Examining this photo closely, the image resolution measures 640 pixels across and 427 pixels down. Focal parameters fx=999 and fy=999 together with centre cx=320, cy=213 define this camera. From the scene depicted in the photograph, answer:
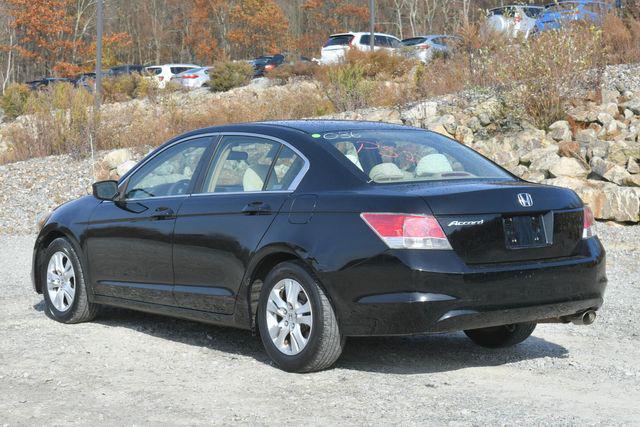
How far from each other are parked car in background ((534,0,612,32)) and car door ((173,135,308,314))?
13.4m

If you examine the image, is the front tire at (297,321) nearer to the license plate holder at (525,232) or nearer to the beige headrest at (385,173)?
the beige headrest at (385,173)

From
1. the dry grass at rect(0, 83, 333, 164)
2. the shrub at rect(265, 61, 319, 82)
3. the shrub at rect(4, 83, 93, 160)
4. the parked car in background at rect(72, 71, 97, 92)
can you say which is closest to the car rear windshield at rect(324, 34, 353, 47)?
the shrub at rect(265, 61, 319, 82)

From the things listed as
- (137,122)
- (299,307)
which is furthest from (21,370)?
(137,122)

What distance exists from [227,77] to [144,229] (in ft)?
101

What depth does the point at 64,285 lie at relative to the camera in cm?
775

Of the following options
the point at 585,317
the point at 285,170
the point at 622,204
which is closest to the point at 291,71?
the point at 622,204

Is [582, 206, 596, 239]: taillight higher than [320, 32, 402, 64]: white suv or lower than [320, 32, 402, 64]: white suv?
higher

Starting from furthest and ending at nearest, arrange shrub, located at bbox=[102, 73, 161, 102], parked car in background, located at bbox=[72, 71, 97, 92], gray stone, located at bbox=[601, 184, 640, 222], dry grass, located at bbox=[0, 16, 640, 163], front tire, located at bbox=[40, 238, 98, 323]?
shrub, located at bbox=[102, 73, 161, 102] < parked car in background, located at bbox=[72, 71, 97, 92] < dry grass, located at bbox=[0, 16, 640, 163] < gray stone, located at bbox=[601, 184, 640, 222] < front tire, located at bbox=[40, 238, 98, 323]

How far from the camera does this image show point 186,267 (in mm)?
6570

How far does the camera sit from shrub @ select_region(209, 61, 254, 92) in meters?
37.3

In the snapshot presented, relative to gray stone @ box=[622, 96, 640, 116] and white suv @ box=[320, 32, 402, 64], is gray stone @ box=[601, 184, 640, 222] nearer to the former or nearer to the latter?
A: gray stone @ box=[622, 96, 640, 116]

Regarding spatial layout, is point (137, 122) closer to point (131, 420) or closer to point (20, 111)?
point (20, 111)

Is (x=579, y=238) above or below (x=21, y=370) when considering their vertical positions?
above

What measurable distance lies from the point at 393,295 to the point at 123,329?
287 cm
